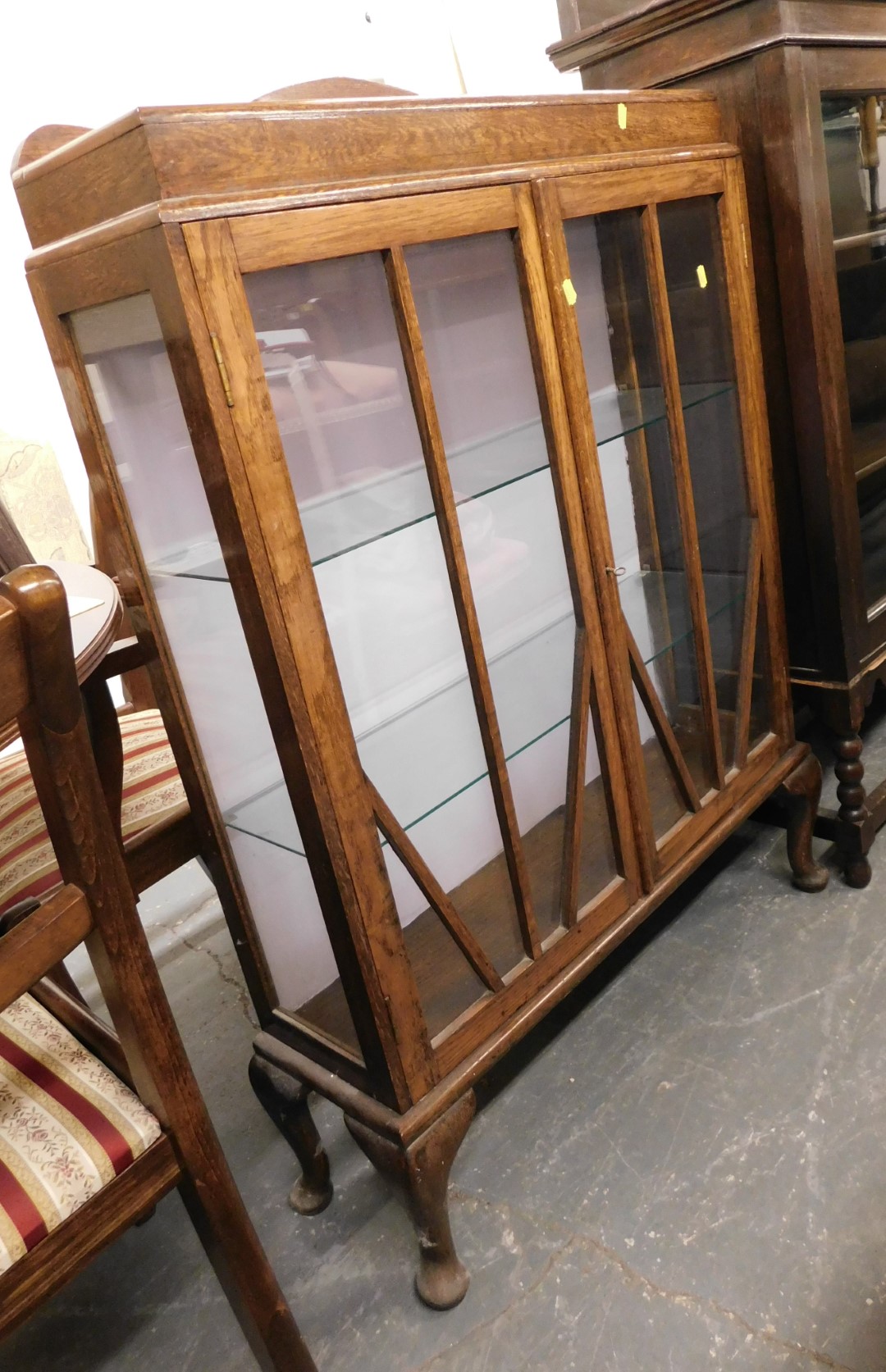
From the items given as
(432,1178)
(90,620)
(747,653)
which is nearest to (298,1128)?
(432,1178)

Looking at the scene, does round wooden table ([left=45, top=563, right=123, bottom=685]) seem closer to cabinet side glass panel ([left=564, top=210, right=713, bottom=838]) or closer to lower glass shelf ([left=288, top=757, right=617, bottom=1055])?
lower glass shelf ([left=288, top=757, right=617, bottom=1055])

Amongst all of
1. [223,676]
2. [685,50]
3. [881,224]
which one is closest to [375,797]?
[223,676]

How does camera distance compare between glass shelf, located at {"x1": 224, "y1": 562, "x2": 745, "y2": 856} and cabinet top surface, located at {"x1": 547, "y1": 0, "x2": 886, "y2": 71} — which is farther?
cabinet top surface, located at {"x1": 547, "y1": 0, "x2": 886, "y2": 71}

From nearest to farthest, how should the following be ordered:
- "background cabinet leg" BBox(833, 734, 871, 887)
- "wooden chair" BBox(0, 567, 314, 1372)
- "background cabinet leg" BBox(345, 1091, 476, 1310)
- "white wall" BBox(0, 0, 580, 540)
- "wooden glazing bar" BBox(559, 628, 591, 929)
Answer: "wooden chair" BBox(0, 567, 314, 1372) < "background cabinet leg" BBox(345, 1091, 476, 1310) < "wooden glazing bar" BBox(559, 628, 591, 929) < "background cabinet leg" BBox(833, 734, 871, 887) < "white wall" BBox(0, 0, 580, 540)

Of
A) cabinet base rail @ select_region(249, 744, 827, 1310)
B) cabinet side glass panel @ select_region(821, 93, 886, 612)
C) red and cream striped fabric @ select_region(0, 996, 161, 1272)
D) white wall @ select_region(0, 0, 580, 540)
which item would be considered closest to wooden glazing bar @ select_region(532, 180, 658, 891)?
cabinet base rail @ select_region(249, 744, 827, 1310)

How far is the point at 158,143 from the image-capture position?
87 cm

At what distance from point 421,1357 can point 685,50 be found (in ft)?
5.93

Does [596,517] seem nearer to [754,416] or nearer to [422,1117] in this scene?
[754,416]

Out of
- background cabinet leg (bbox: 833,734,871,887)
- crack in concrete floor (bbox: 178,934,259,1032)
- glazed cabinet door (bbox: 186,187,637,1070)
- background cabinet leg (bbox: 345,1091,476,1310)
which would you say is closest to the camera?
glazed cabinet door (bbox: 186,187,637,1070)

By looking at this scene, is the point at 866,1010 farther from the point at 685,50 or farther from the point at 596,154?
the point at 685,50

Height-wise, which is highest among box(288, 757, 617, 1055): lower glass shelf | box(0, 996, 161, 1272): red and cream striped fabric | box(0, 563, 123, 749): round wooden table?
box(0, 563, 123, 749): round wooden table

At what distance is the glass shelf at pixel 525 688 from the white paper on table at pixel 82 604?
1.13 feet

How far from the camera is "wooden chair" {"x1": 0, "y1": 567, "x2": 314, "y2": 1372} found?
0.82m

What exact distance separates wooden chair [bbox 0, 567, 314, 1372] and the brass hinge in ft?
0.80
